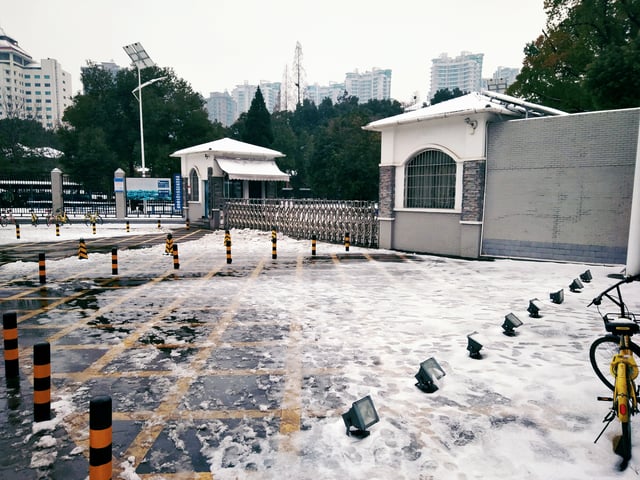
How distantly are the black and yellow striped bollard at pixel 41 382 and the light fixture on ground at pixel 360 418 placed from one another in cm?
293

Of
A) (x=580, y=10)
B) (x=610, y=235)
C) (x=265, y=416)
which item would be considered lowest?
(x=265, y=416)

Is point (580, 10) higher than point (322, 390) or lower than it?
higher

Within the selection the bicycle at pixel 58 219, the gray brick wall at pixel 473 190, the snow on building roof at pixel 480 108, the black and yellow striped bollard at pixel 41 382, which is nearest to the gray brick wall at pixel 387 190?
the snow on building roof at pixel 480 108

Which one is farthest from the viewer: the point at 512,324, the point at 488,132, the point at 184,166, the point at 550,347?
the point at 184,166

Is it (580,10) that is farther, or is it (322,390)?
(580,10)

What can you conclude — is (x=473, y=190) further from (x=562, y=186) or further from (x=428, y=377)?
(x=428, y=377)

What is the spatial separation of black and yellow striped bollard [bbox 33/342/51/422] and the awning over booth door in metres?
22.3

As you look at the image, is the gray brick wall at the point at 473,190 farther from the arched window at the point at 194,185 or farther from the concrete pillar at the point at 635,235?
the arched window at the point at 194,185

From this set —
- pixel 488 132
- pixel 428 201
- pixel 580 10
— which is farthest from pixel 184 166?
Answer: pixel 580 10

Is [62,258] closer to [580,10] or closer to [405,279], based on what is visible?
[405,279]

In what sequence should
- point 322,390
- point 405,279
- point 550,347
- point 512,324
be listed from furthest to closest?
point 405,279
point 512,324
point 550,347
point 322,390

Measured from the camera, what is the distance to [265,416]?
4.60 m

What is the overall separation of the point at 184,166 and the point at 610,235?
24179mm

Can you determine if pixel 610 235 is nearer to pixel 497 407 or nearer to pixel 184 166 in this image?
pixel 497 407
